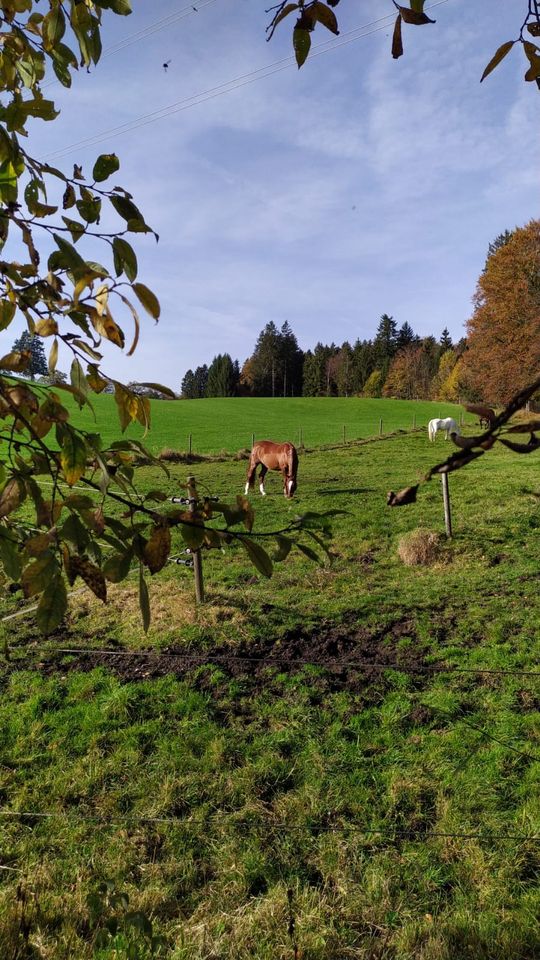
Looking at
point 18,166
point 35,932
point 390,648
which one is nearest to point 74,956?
point 35,932

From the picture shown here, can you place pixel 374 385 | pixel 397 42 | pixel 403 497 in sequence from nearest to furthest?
pixel 403 497
pixel 397 42
pixel 374 385

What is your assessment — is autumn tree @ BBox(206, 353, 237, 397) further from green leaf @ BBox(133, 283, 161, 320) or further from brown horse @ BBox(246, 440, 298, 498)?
green leaf @ BBox(133, 283, 161, 320)

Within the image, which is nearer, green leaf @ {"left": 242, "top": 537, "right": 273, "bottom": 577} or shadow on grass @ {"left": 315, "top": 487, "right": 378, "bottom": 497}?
green leaf @ {"left": 242, "top": 537, "right": 273, "bottom": 577}

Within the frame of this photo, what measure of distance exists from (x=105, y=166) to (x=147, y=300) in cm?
29

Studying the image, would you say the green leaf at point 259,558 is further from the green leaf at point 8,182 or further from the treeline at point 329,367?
the treeline at point 329,367

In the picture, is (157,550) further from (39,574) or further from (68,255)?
(68,255)

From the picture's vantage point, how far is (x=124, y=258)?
879 millimetres

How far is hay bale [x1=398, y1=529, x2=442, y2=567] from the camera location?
8805 millimetres

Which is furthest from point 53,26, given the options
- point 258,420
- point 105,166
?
point 258,420

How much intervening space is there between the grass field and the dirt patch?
3 centimetres

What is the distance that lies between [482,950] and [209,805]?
69.9 inches

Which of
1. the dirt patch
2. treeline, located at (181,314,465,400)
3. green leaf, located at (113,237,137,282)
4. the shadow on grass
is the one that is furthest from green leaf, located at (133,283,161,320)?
treeline, located at (181,314,465,400)

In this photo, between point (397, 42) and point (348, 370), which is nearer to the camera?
point (397, 42)

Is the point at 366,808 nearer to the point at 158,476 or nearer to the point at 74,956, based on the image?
the point at 74,956
